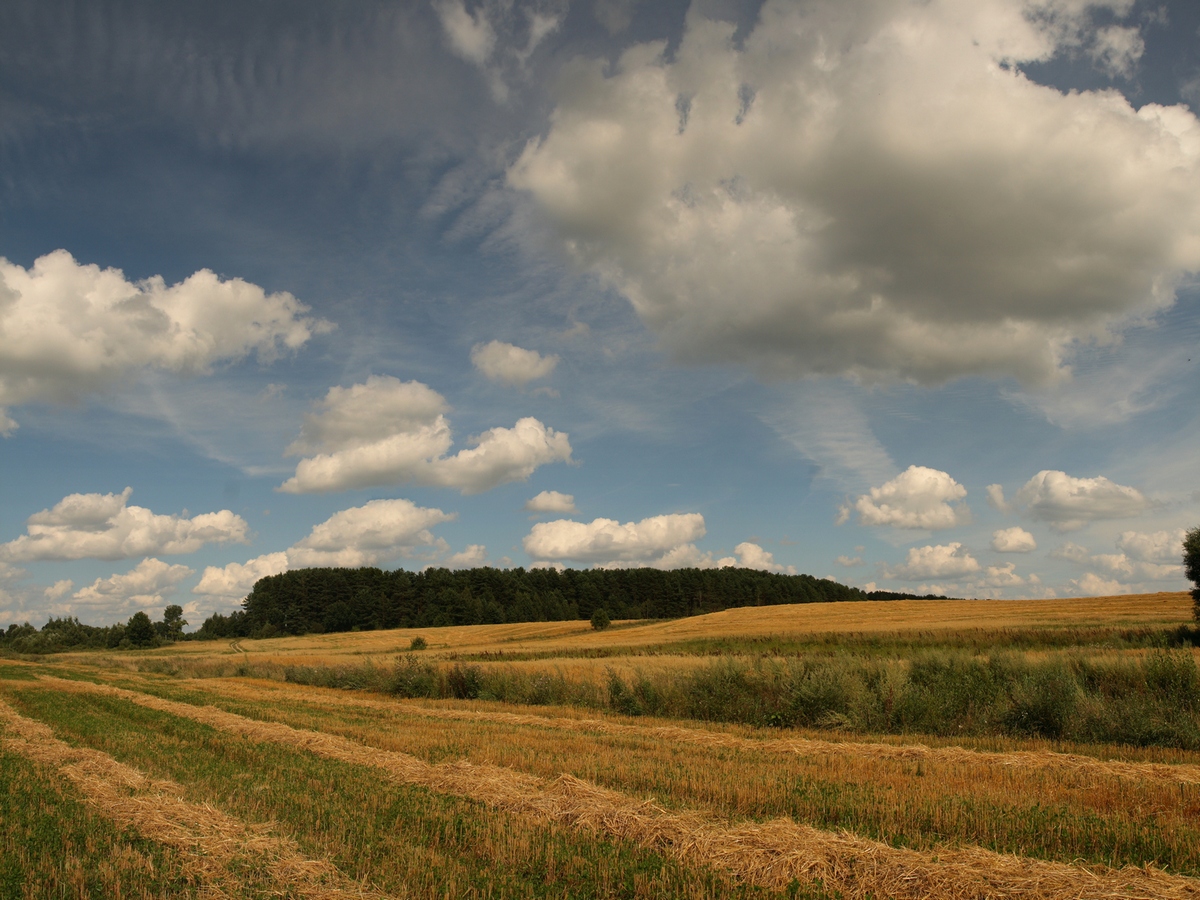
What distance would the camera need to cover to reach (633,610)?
139m

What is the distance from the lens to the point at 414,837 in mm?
8094

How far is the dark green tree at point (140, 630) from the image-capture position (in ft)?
382

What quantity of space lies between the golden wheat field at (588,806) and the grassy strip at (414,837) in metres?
0.04

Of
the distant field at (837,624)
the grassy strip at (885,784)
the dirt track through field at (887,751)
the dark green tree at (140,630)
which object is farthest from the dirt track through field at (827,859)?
the dark green tree at (140,630)

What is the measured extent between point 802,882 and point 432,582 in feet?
456

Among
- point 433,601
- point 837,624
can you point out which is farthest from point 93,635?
point 837,624

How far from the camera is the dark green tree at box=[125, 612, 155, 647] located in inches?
4587

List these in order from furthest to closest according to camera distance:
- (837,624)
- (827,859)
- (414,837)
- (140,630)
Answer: (140,630) → (837,624) → (414,837) → (827,859)

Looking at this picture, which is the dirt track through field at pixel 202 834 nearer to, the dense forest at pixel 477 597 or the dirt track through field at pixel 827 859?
the dirt track through field at pixel 827 859

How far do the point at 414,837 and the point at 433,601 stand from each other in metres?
131

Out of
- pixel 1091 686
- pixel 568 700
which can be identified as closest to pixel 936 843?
pixel 1091 686

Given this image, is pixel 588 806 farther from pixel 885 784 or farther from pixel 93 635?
pixel 93 635

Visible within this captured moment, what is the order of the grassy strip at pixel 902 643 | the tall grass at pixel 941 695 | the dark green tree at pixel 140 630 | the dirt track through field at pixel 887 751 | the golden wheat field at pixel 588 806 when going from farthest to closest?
the dark green tree at pixel 140 630 → the grassy strip at pixel 902 643 → the tall grass at pixel 941 695 → the dirt track through field at pixel 887 751 → the golden wheat field at pixel 588 806

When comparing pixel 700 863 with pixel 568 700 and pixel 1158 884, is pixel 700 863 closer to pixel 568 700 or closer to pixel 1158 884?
pixel 1158 884
